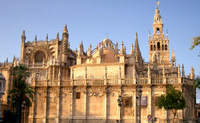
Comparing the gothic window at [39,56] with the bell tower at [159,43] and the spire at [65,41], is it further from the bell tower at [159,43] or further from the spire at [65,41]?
the bell tower at [159,43]

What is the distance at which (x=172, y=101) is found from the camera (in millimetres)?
37406

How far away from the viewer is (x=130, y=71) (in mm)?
46812

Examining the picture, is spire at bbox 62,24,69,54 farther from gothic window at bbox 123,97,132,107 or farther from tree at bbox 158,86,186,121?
tree at bbox 158,86,186,121

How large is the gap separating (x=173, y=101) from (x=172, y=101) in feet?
0.76

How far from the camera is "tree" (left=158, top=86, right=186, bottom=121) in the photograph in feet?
123

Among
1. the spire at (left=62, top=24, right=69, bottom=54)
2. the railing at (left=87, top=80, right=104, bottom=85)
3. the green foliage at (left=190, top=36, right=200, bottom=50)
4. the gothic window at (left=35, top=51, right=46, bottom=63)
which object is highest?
the spire at (left=62, top=24, right=69, bottom=54)

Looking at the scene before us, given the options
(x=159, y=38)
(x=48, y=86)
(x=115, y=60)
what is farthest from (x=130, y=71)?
(x=159, y=38)

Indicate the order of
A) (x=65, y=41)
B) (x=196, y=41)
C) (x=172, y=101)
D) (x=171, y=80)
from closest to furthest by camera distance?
(x=196, y=41), (x=172, y=101), (x=171, y=80), (x=65, y=41)

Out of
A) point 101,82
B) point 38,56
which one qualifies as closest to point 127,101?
point 101,82

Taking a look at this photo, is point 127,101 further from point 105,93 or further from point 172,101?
point 172,101

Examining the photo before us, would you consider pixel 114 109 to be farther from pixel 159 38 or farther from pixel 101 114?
pixel 159 38

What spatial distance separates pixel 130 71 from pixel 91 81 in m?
6.92

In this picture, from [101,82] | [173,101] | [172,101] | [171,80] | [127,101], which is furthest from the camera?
[101,82]

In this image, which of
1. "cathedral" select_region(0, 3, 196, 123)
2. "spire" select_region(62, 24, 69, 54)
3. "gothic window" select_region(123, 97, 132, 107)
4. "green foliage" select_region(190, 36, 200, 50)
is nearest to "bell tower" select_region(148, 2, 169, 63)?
"spire" select_region(62, 24, 69, 54)
